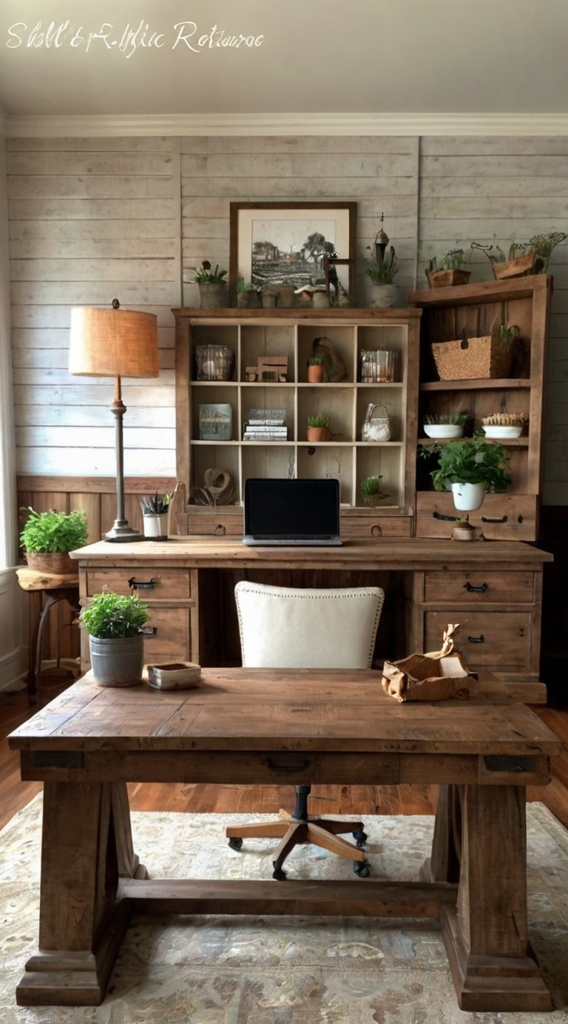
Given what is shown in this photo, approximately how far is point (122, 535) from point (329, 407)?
1.34 m

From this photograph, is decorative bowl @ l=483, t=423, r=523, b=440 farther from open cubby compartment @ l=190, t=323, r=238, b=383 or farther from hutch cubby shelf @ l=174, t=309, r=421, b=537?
open cubby compartment @ l=190, t=323, r=238, b=383

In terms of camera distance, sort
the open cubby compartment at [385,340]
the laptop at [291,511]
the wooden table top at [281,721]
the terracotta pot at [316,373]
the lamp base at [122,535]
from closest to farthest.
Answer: the wooden table top at [281,721] → the laptop at [291,511] → the lamp base at [122,535] → the terracotta pot at [316,373] → the open cubby compartment at [385,340]

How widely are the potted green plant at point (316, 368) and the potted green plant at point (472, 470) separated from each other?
0.79 m

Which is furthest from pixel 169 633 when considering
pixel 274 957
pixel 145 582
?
pixel 274 957

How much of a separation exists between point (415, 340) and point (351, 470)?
0.78 m

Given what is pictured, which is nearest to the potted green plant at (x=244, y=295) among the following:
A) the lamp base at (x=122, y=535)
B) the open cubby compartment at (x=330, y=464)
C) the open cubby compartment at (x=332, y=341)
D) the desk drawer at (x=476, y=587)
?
the open cubby compartment at (x=332, y=341)

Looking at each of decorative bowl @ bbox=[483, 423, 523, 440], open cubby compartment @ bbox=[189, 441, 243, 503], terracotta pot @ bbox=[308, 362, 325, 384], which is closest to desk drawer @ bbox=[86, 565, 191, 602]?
open cubby compartment @ bbox=[189, 441, 243, 503]

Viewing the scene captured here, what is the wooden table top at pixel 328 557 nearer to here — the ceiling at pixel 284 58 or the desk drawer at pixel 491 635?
the desk drawer at pixel 491 635

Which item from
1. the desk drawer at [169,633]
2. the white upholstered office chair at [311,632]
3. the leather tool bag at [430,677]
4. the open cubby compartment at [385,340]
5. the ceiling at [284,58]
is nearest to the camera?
the leather tool bag at [430,677]

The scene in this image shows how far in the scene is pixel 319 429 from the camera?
4.23 meters

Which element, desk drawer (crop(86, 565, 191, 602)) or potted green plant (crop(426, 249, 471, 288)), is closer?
desk drawer (crop(86, 565, 191, 602))

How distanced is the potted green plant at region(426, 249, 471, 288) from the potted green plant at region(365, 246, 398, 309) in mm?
196

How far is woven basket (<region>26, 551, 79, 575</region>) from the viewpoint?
3898 mm

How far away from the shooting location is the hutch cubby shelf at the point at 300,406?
13.6 ft
